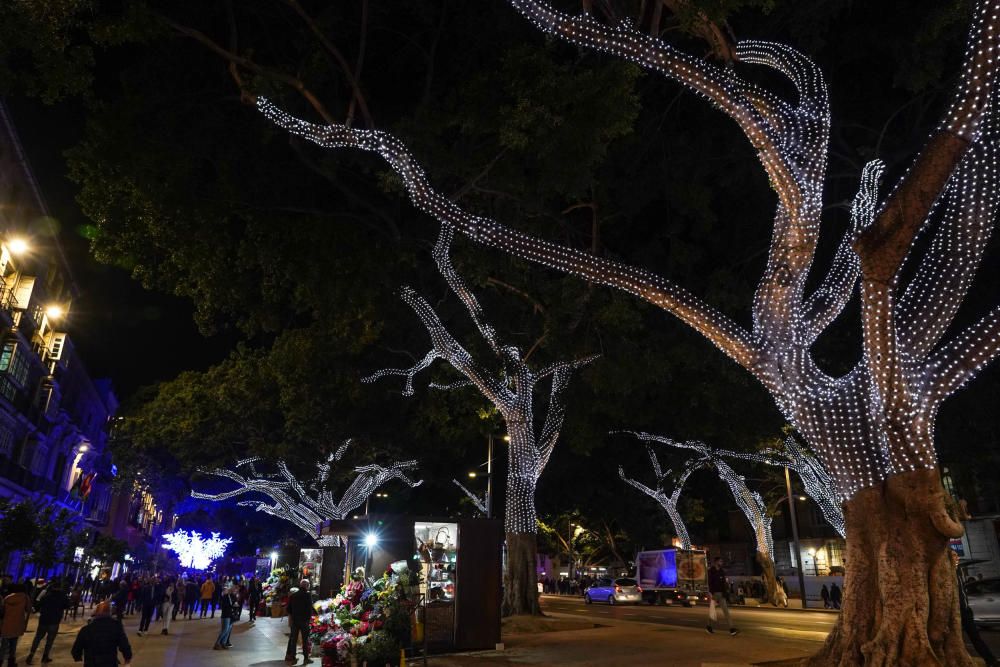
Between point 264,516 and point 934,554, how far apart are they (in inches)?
2142

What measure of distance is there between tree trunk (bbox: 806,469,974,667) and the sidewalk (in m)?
9.01

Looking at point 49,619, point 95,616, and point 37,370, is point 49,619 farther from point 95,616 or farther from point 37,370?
point 37,370

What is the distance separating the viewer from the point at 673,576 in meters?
32.6

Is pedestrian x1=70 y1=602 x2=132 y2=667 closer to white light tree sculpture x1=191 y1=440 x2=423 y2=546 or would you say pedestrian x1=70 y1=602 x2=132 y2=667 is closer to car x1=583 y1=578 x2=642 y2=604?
white light tree sculpture x1=191 y1=440 x2=423 y2=546

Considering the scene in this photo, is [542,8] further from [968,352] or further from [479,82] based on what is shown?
[968,352]

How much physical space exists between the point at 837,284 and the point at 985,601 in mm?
11586

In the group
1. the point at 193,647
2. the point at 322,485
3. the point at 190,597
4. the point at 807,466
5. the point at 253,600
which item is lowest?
the point at 190,597

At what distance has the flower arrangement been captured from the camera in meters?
9.91

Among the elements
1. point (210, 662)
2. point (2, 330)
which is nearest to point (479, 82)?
point (210, 662)

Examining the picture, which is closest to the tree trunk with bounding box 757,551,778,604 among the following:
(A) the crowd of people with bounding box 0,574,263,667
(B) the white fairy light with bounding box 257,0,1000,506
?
(A) the crowd of people with bounding box 0,574,263,667

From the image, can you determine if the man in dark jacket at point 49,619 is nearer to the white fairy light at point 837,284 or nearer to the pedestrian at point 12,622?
the pedestrian at point 12,622

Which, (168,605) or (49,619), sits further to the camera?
(168,605)

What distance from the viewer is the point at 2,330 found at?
1102 inches

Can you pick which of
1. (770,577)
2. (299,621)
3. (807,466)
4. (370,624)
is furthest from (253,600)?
(770,577)
